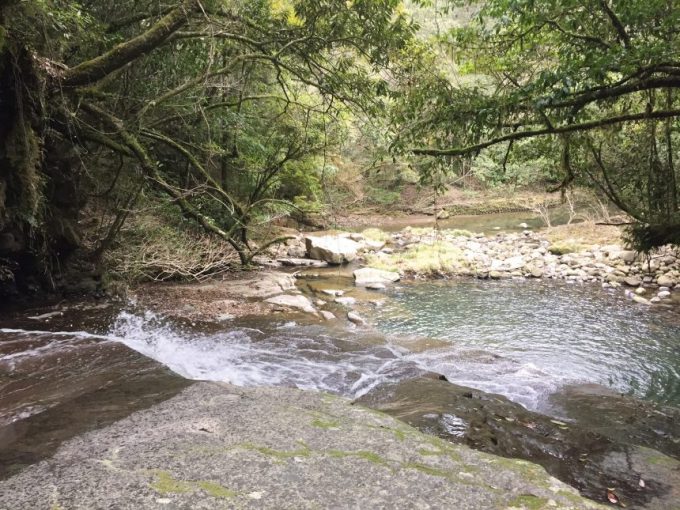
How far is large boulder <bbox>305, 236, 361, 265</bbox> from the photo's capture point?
49.7 feet

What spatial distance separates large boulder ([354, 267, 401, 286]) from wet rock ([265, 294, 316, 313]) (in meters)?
3.00

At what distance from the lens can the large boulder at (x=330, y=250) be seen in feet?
49.7

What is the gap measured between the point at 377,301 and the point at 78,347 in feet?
22.2

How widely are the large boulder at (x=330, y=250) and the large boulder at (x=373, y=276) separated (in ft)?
6.01

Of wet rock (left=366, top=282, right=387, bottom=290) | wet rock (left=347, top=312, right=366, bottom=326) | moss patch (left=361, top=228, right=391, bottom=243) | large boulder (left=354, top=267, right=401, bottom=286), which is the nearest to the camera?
wet rock (left=347, top=312, right=366, bottom=326)

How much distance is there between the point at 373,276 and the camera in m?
13.1

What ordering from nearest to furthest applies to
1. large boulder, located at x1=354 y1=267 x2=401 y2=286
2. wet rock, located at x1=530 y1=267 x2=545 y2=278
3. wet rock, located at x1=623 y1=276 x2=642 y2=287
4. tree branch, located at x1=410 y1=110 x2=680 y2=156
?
tree branch, located at x1=410 y1=110 x2=680 y2=156 → wet rock, located at x1=623 y1=276 x2=642 y2=287 → large boulder, located at x1=354 y1=267 x2=401 y2=286 → wet rock, located at x1=530 y1=267 x2=545 y2=278

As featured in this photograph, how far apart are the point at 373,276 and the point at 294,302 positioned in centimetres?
388

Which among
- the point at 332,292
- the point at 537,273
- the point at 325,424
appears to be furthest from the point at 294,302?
the point at 537,273

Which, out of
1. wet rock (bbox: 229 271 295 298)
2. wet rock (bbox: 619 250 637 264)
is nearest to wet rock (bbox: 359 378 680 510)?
wet rock (bbox: 229 271 295 298)

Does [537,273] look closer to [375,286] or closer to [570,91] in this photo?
[375,286]

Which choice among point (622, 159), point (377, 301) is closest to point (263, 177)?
point (377, 301)

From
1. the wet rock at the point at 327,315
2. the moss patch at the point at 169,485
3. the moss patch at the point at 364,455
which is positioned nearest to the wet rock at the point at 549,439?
the moss patch at the point at 364,455

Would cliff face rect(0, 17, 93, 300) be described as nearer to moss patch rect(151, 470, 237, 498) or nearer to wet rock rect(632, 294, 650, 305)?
moss patch rect(151, 470, 237, 498)
